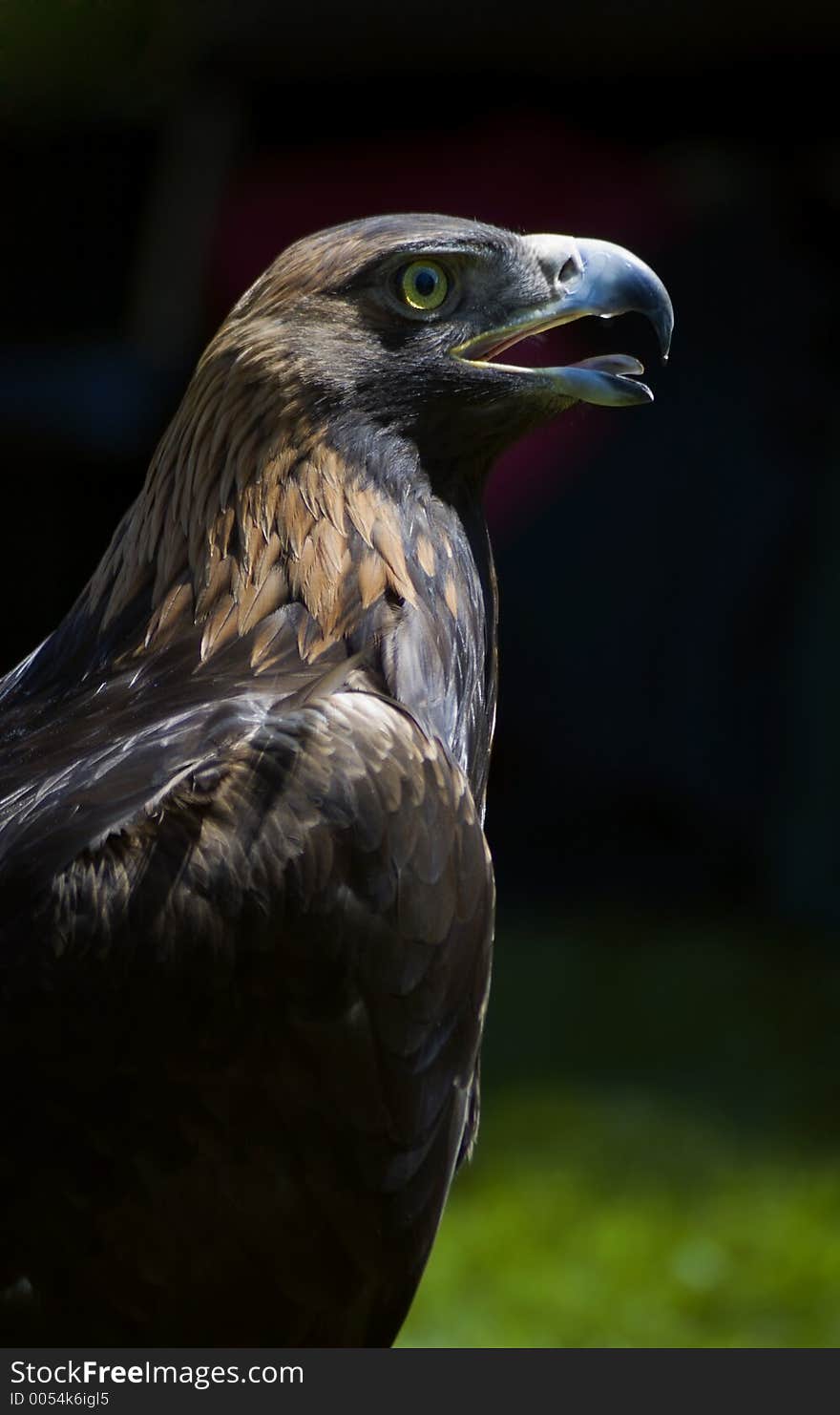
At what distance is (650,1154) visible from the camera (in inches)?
232

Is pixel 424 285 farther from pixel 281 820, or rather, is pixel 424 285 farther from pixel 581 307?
pixel 281 820

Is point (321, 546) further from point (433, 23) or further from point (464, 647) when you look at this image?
point (433, 23)

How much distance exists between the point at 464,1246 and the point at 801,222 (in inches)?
173

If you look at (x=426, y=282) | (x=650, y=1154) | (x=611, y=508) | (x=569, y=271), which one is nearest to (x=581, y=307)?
(x=569, y=271)

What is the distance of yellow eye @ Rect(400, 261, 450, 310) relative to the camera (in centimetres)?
265

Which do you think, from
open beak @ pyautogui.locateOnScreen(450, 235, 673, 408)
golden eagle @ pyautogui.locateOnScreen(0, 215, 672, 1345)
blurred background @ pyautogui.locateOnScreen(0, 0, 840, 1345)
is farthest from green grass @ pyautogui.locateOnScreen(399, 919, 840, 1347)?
open beak @ pyautogui.locateOnScreen(450, 235, 673, 408)

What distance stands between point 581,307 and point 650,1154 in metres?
3.80

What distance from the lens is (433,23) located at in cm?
652

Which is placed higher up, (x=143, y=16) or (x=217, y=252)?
(x=143, y=16)

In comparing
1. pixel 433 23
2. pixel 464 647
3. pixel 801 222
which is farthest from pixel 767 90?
pixel 464 647

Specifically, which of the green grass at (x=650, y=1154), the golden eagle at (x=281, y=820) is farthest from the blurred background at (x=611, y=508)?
the golden eagle at (x=281, y=820)

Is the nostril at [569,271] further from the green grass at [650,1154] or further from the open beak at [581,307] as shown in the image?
the green grass at [650,1154]

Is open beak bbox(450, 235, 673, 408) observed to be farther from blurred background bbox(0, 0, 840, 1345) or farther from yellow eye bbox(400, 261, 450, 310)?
blurred background bbox(0, 0, 840, 1345)
